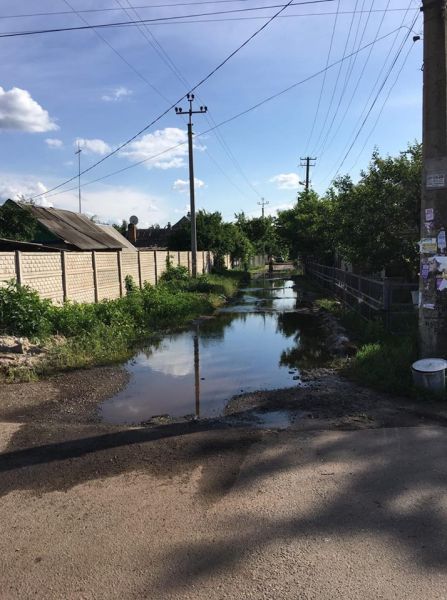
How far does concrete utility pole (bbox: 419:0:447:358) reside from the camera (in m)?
7.16

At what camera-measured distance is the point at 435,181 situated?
23.8 feet

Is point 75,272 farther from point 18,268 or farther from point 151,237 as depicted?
point 151,237

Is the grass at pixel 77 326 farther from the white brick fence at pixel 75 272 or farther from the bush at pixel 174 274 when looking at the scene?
the bush at pixel 174 274

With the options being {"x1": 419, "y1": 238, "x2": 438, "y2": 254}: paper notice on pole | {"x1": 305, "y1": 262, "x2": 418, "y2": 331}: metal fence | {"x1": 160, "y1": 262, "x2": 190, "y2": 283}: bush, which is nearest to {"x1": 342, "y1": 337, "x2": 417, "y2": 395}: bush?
{"x1": 305, "y1": 262, "x2": 418, "y2": 331}: metal fence

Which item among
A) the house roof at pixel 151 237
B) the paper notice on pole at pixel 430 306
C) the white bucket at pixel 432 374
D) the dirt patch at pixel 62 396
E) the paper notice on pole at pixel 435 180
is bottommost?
the dirt patch at pixel 62 396

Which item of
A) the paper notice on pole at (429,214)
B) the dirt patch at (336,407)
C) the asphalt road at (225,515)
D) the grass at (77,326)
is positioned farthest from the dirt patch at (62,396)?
the paper notice on pole at (429,214)

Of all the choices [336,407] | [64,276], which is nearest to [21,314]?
[64,276]

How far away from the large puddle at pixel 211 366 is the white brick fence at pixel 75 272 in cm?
298

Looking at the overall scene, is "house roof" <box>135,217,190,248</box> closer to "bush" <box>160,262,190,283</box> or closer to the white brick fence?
→ "bush" <box>160,262,190,283</box>

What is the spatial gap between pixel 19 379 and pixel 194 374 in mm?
2905

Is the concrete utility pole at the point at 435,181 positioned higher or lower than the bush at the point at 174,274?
higher

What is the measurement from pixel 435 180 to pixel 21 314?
25.6 feet

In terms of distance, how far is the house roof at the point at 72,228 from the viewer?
2513 centimetres

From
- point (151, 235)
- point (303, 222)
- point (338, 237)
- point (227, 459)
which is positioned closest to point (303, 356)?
point (338, 237)
